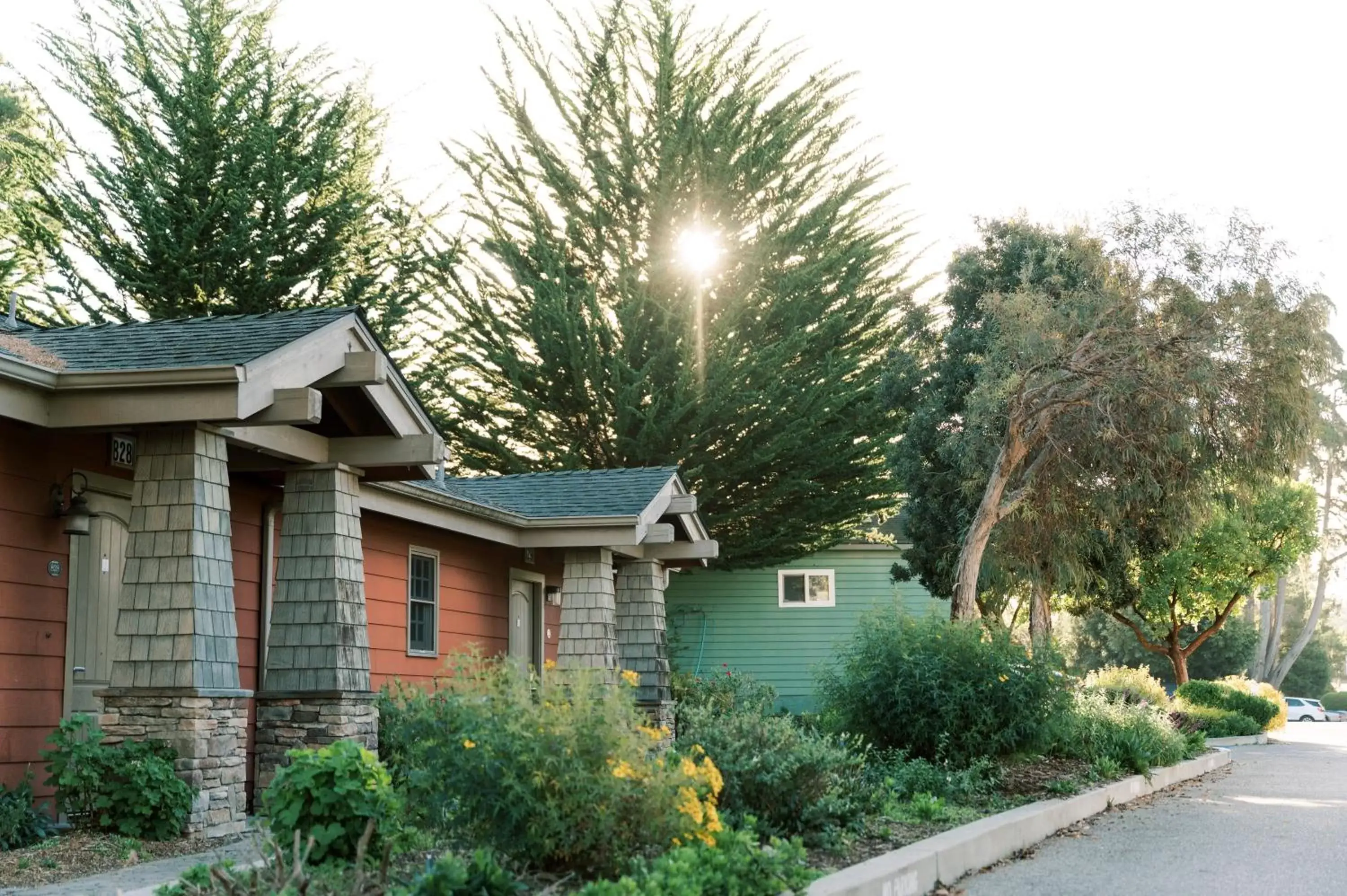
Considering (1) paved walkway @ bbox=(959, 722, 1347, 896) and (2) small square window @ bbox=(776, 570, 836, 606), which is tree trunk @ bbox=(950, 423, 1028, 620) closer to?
(1) paved walkway @ bbox=(959, 722, 1347, 896)

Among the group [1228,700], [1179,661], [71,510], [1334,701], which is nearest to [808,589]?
[1228,700]

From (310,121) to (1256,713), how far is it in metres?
26.3

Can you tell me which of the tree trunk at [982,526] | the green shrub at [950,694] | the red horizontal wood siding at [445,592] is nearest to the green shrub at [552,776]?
the red horizontal wood siding at [445,592]

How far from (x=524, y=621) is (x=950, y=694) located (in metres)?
7.27

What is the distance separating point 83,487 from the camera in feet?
35.9

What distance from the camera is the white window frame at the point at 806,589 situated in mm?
31938

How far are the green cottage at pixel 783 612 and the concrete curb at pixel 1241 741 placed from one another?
6.99m

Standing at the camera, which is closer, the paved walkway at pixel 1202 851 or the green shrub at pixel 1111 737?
the paved walkway at pixel 1202 851

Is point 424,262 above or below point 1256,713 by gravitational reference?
above

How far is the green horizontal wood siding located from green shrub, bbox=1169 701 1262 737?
5.97 m

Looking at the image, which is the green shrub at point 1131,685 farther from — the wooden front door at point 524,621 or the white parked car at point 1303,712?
the white parked car at point 1303,712

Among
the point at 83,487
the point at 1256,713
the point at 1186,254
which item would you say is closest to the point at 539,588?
the point at 83,487

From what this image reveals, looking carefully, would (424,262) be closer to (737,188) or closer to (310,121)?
(310,121)

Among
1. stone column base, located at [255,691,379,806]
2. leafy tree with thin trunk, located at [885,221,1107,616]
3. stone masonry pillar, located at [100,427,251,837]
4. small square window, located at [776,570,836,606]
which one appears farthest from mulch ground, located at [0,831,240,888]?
small square window, located at [776,570,836,606]
